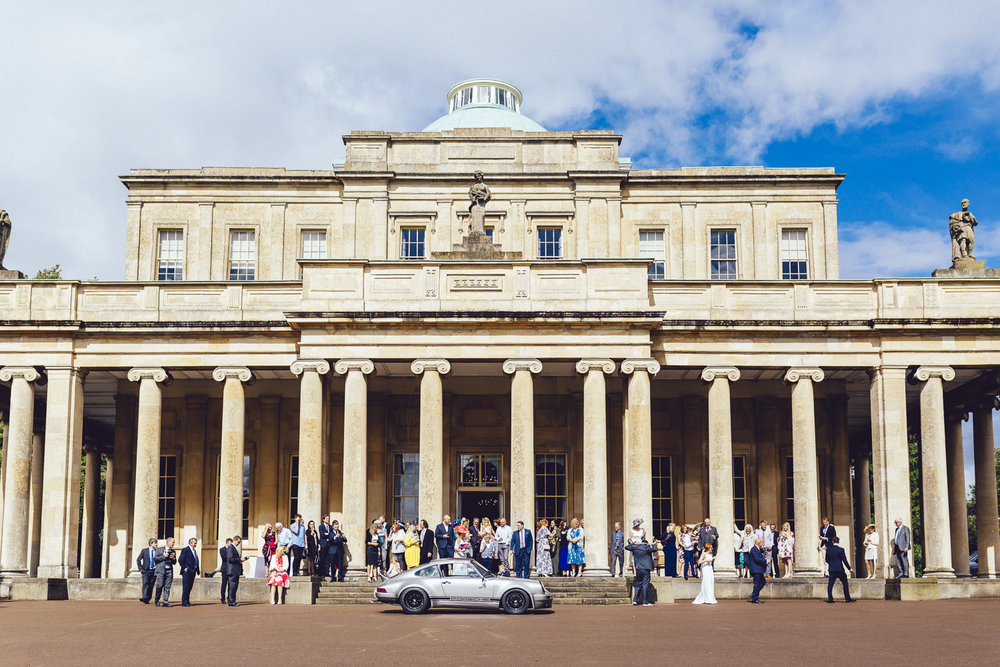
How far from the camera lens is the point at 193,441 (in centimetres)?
3953

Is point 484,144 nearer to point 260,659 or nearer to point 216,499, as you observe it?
point 216,499

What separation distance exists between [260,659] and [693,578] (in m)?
17.2

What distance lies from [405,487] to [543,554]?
307 inches

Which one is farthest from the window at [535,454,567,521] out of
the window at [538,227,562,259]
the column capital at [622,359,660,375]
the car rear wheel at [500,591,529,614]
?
the car rear wheel at [500,591,529,614]

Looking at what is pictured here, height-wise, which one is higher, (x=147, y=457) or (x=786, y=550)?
(x=147, y=457)

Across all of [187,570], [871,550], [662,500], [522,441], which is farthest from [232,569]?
[871,550]

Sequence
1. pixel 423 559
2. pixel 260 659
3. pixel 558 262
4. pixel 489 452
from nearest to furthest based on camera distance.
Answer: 1. pixel 260 659
2. pixel 423 559
3. pixel 558 262
4. pixel 489 452

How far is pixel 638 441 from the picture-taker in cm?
3238

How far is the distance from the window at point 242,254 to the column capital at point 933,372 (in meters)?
22.8

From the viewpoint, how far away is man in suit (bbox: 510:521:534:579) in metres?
30.0

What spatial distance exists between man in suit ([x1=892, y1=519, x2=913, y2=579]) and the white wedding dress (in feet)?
20.5

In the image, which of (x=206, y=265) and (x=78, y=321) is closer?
(x=78, y=321)

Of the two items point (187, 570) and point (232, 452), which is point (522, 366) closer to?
point (232, 452)

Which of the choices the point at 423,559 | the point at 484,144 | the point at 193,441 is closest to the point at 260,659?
the point at 423,559
